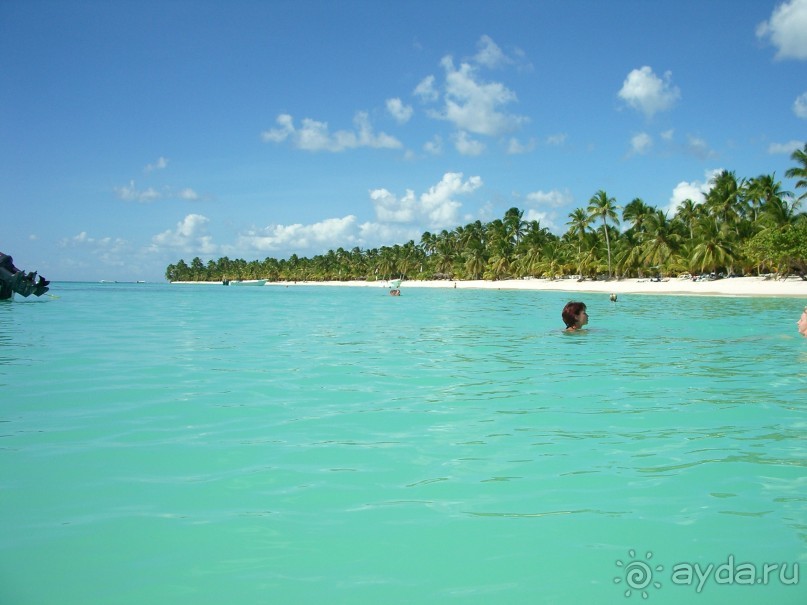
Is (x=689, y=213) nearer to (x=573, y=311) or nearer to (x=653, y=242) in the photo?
(x=653, y=242)

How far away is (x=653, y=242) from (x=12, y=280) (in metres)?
73.0

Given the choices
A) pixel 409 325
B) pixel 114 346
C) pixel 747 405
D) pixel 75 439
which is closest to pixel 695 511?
pixel 747 405

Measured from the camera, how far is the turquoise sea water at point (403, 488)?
386 cm

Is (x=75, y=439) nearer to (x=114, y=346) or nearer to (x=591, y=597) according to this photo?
(x=591, y=597)

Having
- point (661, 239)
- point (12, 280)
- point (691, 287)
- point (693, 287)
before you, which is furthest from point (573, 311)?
point (661, 239)

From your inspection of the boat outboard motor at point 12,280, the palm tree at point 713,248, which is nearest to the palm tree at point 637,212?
the palm tree at point 713,248

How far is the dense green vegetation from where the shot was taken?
6588cm

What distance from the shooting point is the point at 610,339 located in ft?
62.2

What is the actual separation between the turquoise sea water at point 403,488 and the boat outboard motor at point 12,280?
39.2 metres

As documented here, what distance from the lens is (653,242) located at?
276 ft

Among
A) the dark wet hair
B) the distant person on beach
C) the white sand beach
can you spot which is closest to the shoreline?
the white sand beach

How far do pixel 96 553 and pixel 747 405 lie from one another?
836 centimetres

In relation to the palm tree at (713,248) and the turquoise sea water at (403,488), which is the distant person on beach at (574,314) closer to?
the turquoise sea water at (403,488)

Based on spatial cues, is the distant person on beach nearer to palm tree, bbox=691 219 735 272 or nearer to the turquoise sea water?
the turquoise sea water
